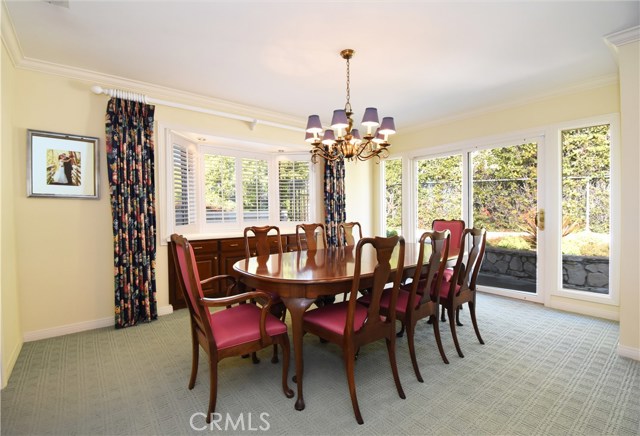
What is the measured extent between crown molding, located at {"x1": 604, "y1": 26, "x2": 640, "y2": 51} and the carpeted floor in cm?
257

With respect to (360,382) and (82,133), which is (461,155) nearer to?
(360,382)

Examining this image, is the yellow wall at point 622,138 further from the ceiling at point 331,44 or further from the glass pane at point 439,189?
the glass pane at point 439,189

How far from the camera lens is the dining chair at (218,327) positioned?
70.6 inches

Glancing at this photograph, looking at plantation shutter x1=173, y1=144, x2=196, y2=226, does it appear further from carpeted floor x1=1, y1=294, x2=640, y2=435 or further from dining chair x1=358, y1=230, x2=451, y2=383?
dining chair x1=358, y1=230, x2=451, y2=383

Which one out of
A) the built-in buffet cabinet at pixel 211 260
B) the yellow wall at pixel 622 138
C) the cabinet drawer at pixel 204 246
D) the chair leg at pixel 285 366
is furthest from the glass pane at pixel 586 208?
the cabinet drawer at pixel 204 246

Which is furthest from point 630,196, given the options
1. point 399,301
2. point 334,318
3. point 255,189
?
point 255,189

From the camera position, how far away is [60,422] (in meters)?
1.79

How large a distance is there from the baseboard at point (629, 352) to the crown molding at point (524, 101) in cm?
274

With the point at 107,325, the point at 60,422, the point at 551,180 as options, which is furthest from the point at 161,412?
the point at 551,180

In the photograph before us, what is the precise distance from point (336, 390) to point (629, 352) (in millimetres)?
2459

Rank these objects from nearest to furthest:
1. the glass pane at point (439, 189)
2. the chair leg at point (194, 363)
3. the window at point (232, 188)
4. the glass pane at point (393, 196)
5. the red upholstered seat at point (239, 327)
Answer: the red upholstered seat at point (239, 327)
the chair leg at point (194, 363)
the window at point (232, 188)
the glass pane at point (439, 189)
the glass pane at point (393, 196)

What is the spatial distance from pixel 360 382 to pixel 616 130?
150 inches

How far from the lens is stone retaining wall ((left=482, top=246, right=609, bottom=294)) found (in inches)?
139

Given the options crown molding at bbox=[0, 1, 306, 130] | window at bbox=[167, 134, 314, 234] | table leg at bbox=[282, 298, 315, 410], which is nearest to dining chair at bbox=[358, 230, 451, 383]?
table leg at bbox=[282, 298, 315, 410]
